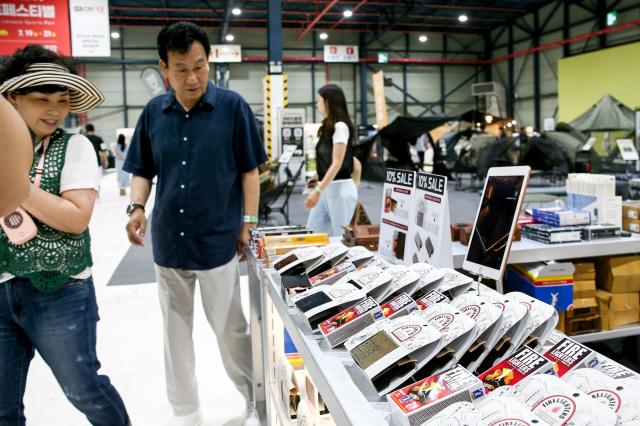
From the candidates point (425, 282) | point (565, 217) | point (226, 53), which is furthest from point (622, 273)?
point (226, 53)

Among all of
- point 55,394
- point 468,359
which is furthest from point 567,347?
point 55,394

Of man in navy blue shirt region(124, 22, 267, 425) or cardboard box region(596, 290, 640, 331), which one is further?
cardboard box region(596, 290, 640, 331)

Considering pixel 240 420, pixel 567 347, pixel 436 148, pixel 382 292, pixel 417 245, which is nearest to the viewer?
pixel 567 347

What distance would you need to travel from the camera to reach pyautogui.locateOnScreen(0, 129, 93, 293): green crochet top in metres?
1.57

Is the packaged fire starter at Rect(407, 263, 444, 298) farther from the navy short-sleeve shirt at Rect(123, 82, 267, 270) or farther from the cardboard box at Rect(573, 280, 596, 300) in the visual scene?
the cardboard box at Rect(573, 280, 596, 300)

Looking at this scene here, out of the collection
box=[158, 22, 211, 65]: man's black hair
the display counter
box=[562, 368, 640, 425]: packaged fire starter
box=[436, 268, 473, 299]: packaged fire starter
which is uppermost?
box=[158, 22, 211, 65]: man's black hair

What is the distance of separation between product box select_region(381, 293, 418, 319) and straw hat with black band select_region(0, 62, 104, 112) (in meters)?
1.07

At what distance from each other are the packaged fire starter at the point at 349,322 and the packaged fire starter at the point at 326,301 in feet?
0.14

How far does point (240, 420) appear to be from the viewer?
2656 millimetres

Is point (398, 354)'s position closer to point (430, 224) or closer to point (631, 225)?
point (430, 224)

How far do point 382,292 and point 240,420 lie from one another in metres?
1.57

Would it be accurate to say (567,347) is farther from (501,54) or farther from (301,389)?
(501,54)

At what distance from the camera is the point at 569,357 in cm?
103

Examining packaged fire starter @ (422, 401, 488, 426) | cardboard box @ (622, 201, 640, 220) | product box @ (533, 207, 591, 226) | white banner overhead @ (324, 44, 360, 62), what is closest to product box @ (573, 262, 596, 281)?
product box @ (533, 207, 591, 226)
